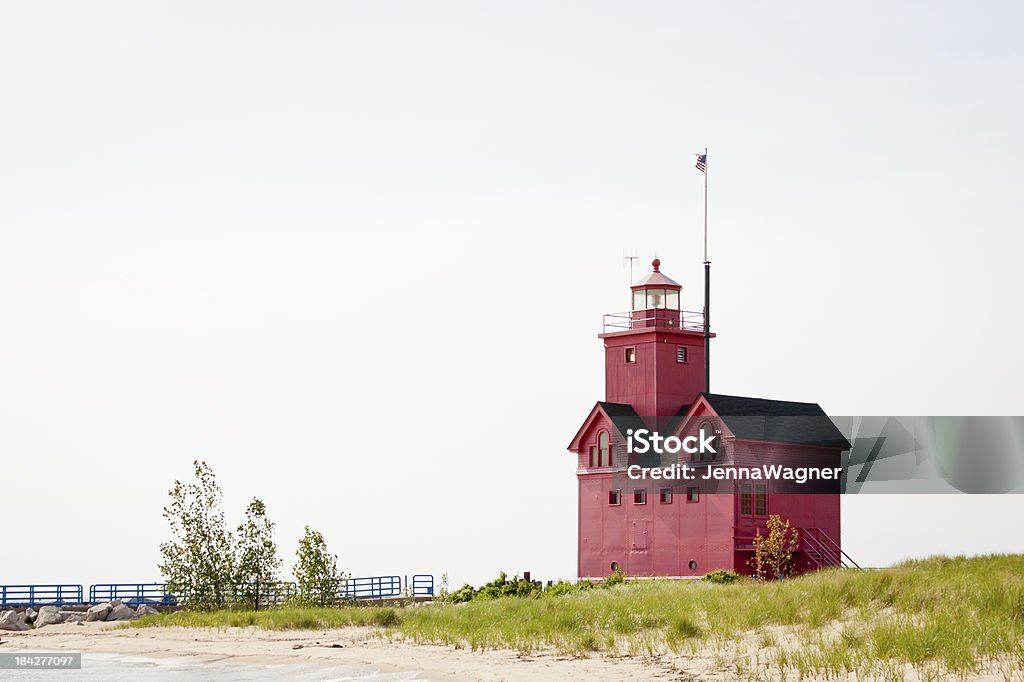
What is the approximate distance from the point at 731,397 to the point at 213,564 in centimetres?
2015

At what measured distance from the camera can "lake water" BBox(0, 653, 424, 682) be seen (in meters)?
22.4

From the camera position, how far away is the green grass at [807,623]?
57.2 ft

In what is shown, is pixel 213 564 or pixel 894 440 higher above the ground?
pixel 894 440

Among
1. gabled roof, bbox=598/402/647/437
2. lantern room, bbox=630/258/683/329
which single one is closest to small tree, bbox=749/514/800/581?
gabled roof, bbox=598/402/647/437

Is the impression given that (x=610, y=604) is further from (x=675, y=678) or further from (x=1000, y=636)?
(x=1000, y=636)

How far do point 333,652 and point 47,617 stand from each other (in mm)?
20365

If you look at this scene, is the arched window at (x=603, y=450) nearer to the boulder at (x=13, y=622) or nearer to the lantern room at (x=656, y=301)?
the lantern room at (x=656, y=301)

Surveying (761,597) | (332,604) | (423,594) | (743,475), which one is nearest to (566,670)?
(761,597)

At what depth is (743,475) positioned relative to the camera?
155 ft

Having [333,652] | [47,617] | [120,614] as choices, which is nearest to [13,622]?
[47,617]

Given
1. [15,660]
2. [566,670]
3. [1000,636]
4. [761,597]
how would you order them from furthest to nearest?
[15,660], [761,597], [566,670], [1000,636]

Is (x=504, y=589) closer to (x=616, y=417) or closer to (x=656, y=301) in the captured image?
(x=616, y=417)

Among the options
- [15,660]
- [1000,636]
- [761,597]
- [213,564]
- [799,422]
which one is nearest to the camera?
[1000,636]

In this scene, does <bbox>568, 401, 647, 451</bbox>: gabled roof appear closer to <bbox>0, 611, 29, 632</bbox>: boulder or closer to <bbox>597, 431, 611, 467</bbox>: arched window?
<bbox>597, 431, 611, 467</bbox>: arched window
